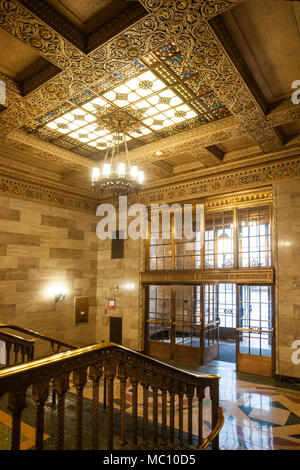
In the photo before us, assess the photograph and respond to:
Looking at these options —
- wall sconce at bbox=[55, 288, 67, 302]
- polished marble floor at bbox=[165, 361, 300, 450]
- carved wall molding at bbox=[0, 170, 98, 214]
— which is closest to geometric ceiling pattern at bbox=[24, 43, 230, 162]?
carved wall molding at bbox=[0, 170, 98, 214]

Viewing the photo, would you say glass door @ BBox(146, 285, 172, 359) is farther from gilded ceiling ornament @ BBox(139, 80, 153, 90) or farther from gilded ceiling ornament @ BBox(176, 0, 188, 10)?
gilded ceiling ornament @ BBox(176, 0, 188, 10)

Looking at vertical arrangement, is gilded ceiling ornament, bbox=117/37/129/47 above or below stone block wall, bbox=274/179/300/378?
above

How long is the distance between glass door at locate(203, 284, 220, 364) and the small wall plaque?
387 cm

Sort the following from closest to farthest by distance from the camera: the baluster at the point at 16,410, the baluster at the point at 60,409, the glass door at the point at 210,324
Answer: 1. the baluster at the point at 16,410
2. the baluster at the point at 60,409
3. the glass door at the point at 210,324

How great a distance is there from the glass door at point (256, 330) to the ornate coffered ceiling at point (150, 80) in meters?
3.33

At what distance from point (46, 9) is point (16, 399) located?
12.8 feet

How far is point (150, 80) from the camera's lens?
468 centimetres

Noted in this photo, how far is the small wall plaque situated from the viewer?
9.29 m

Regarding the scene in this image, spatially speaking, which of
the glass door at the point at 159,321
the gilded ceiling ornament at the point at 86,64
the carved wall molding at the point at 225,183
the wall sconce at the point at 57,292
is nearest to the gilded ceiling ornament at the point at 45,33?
the gilded ceiling ornament at the point at 86,64

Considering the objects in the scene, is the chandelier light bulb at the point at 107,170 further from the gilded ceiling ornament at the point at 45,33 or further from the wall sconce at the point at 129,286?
the wall sconce at the point at 129,286

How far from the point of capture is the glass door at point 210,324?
8.11m

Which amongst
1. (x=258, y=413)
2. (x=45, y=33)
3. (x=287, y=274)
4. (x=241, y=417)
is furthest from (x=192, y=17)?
(x=258, y=413)

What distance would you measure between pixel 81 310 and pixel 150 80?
7.15 meters

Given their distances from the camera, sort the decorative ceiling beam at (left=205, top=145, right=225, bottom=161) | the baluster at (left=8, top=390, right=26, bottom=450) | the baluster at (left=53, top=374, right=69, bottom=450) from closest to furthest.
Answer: the baluster at (left=8, top=390, right=26, bottom=450) → the baluster at (left=53, top=374, right=69, bottom=450) → the decorative ceiling beam at (left=205, top=145, right=225, bottom=161)
